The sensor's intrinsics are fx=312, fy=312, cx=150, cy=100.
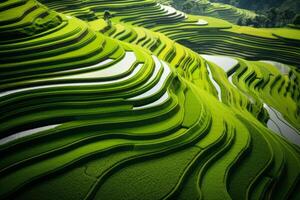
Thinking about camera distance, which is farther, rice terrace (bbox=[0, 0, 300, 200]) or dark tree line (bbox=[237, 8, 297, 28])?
dark tree line (bbox=[237, 8, 297, 28])

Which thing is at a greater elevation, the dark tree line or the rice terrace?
the rice terrace

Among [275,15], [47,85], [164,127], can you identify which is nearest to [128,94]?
[164,127]

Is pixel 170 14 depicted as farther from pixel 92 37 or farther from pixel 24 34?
pixel 24 34

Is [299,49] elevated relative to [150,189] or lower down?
lower down

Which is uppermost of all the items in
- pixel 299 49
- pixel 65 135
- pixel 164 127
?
pixel 65 135

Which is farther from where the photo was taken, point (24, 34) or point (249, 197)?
point (24, 34)

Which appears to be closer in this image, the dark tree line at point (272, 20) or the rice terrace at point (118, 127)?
the rice terrace at point (118, 127)

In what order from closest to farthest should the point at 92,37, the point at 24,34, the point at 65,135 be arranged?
the point at 65,135
the point at 24,34
the point at 92,37

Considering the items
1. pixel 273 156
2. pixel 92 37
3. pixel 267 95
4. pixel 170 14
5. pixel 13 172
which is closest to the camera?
pixel 13 172
